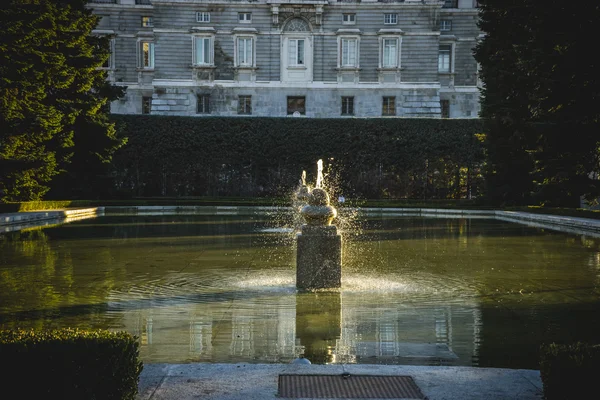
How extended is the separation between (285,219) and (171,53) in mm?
28764

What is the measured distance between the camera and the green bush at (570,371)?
4793mm

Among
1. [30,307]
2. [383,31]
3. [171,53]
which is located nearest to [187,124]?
[171,53]

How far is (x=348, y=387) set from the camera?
588 centimetres

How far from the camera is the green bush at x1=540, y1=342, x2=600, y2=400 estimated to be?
4.79 m

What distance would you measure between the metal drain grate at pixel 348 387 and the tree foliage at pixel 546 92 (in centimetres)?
1853

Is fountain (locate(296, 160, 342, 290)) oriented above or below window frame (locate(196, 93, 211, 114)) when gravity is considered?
below

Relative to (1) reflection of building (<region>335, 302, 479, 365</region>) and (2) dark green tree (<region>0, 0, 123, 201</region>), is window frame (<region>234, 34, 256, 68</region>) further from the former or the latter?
(1) reflection of building (<region>335, 302, 479, 365</region>)

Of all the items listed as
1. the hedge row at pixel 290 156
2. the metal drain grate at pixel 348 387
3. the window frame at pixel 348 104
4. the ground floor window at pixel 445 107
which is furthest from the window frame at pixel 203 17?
the metal drain grate at pixel 348 387

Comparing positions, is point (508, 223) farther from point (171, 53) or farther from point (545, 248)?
point (171, 53)

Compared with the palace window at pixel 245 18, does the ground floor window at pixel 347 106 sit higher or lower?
lower

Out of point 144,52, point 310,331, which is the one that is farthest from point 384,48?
point 310,331

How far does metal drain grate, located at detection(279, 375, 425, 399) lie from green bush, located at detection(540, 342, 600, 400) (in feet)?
3.23

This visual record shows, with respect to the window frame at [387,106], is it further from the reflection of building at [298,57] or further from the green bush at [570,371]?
the green bush at [570,371]

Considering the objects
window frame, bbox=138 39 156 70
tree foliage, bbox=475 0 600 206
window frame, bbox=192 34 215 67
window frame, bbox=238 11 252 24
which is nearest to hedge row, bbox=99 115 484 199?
tree foliage, bbox=475 0 600 206
